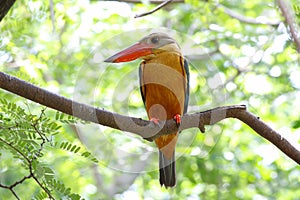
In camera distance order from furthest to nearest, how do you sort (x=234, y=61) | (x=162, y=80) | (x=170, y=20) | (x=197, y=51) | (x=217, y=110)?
1. (x=170, y=20)
2. (x=234, y=61)
3. (x=197, y=51)
4. (x=162, y=80)
5. (x=217, y=110)

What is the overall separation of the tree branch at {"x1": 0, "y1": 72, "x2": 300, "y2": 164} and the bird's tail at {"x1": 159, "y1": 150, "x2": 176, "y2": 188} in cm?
125

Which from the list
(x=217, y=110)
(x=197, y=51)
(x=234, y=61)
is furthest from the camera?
(x=234, y=61)

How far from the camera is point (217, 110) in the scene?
9.39 feet

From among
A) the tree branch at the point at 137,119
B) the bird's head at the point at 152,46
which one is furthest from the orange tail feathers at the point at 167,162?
the tree branch at the point at 137,119

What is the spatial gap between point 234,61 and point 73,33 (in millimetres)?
2186

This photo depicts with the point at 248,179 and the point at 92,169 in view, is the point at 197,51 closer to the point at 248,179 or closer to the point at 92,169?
the point at 248,179

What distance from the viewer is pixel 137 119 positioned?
9.29 ft

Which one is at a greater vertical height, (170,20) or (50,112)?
(50,112)

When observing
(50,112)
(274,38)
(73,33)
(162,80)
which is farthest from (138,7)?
(162,80)

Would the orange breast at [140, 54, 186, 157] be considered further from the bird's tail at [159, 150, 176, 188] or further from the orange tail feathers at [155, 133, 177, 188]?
the bird's tail at [159, 150, 176, 188]

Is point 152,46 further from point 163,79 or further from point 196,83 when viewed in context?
point 196,83

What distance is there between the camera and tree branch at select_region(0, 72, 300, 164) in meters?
2.43

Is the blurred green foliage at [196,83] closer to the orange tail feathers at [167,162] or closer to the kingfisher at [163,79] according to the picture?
the orange tail feathers at [167,162]

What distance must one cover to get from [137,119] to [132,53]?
1.02 metres
